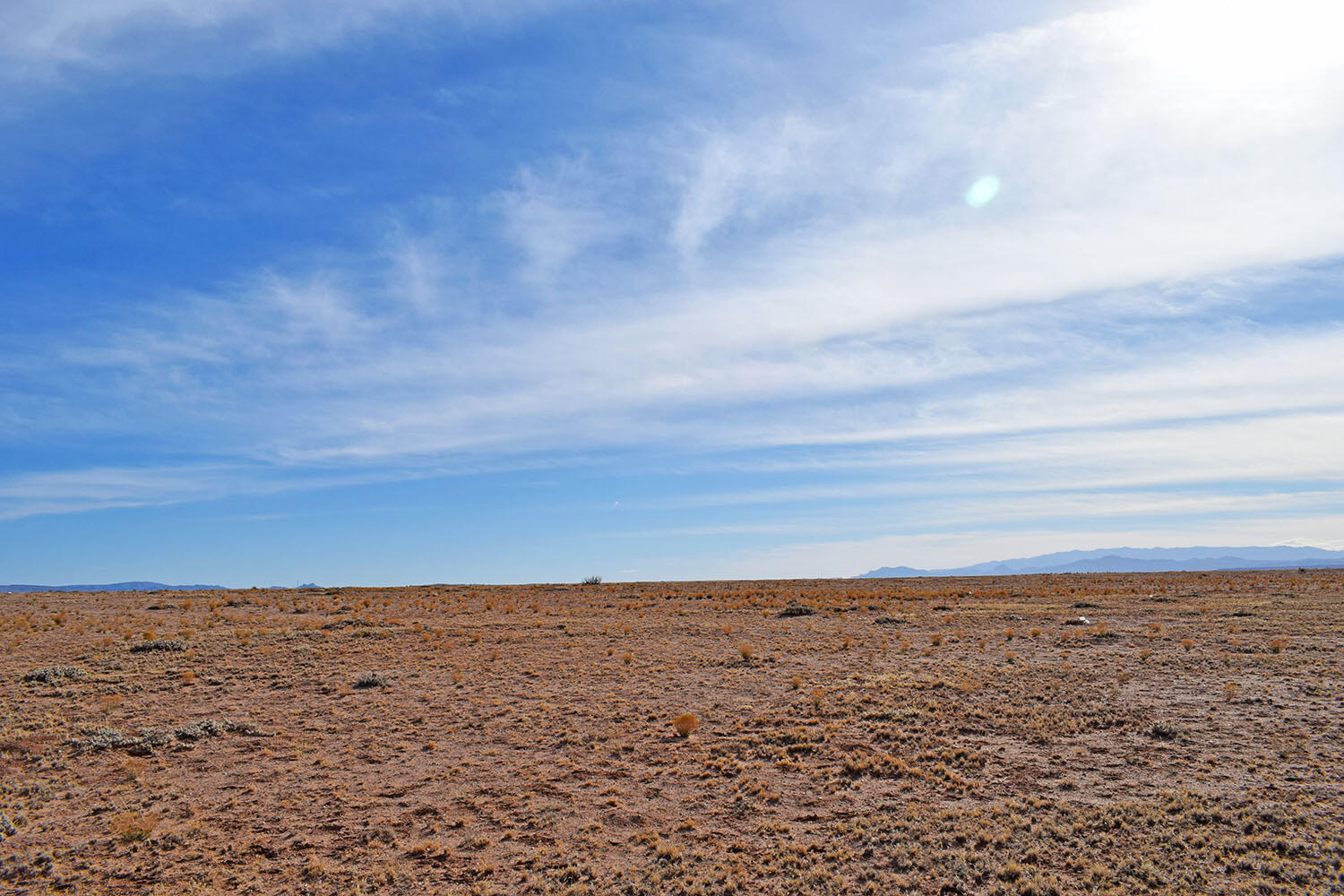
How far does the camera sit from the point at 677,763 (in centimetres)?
1480

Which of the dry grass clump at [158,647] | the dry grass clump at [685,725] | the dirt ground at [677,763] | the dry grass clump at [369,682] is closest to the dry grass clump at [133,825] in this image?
the dirt ground at [677,763]

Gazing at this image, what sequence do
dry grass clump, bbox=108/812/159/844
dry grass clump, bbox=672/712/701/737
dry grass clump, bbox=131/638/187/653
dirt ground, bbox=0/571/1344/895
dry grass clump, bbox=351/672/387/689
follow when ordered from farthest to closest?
dry grass clump, bbox=131/638/187/653, dry grass clump, bbox=351/672/387/689, dry grass clump, bbox=672/712/701/737, dry grass clump, bbox=108/812/159/844, dirt ground, bbox=0/571/1344/895

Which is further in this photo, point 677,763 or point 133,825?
point 677,763

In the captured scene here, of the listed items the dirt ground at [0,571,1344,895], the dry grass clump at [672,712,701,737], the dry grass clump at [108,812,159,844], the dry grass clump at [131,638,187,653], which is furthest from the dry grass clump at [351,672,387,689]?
the dry grass clump at [672,712,701,737]

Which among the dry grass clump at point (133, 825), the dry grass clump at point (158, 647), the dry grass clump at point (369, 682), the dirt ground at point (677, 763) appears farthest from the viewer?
the dry grass clump at point (158, 647)

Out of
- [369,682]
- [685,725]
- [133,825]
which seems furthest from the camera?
[369,682]

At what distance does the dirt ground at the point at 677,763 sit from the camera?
404 inches

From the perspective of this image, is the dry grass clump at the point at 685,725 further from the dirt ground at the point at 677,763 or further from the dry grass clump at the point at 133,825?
the dry grass clump at the point at 133,825

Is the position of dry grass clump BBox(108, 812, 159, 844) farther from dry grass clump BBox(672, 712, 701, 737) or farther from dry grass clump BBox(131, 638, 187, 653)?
dry grass clump BBox(131, 638, 187, 653)

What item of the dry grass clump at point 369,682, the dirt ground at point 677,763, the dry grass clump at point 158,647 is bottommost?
the dirt ground at point 677,763

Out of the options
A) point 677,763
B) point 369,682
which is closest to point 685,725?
point 677,763

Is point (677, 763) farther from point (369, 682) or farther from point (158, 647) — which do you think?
point (158, 647)

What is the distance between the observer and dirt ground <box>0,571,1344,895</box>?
10266mm

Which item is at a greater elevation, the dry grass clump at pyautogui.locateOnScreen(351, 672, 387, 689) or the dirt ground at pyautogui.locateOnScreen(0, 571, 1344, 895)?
the dry grass clump at pyautogui.locateOnScreen(351, 672, 387, 689)
